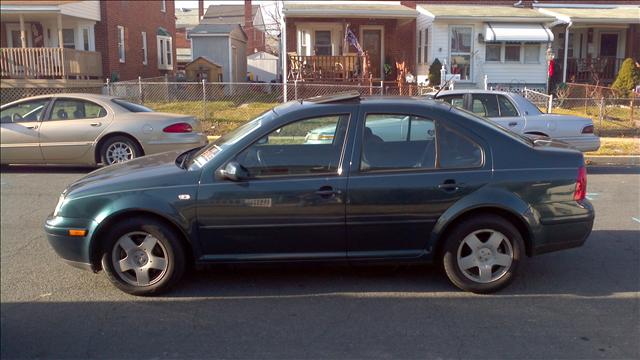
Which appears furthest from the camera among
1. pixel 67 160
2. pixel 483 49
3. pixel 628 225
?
pixel 483 49

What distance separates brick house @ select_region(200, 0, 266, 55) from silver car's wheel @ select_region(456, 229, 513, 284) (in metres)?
42.8

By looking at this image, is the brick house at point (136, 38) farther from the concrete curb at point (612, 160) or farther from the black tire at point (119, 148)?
the concrete curb at point (612, 160)

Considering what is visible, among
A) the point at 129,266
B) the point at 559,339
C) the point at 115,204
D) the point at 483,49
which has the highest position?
the point at 483,49

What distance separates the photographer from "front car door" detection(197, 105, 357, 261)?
448 centimetres

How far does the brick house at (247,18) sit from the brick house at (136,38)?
11952 millimetres

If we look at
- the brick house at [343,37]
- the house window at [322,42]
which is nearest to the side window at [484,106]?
the brick house at [343,37]

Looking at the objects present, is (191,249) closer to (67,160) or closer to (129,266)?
(129,266)

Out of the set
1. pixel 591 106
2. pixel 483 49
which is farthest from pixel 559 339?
pixel 483 49

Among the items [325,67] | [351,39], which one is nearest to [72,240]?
[325,67]

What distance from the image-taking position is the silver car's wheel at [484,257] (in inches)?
184

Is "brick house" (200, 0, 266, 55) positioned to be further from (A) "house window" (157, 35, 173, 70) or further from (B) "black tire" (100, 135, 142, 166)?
(B) "black tire" (100, 135, 142, 166)

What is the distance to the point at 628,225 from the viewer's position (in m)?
Result: 6.85

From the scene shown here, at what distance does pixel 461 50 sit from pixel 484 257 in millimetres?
19021

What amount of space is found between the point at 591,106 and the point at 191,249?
16.6 m
